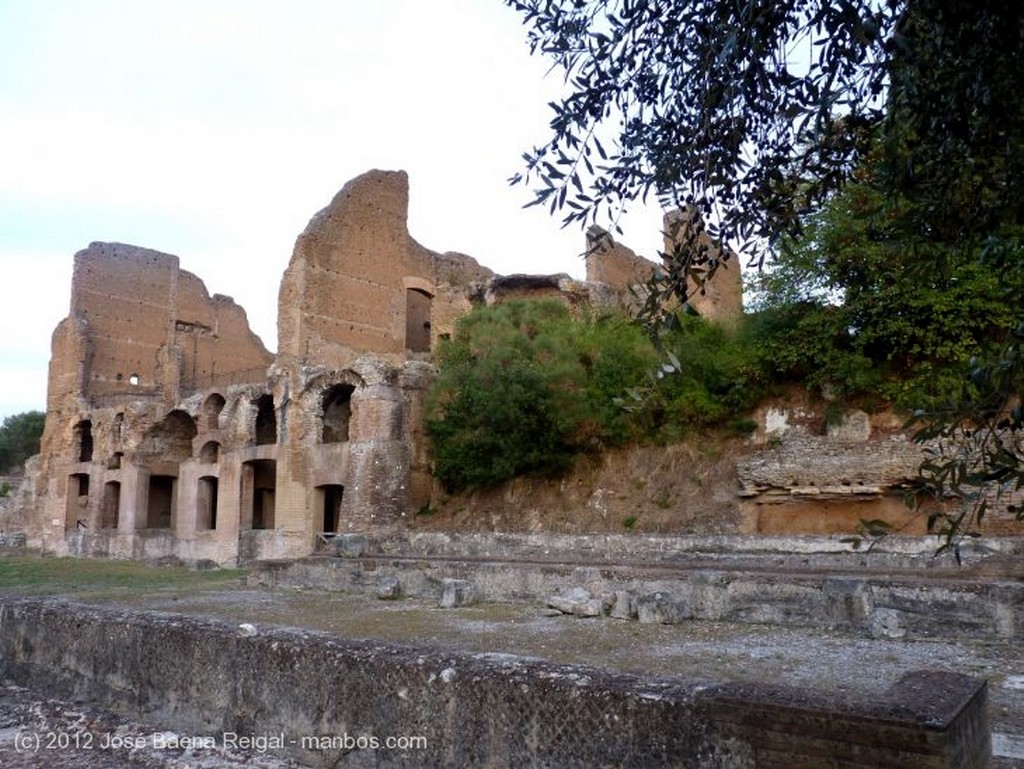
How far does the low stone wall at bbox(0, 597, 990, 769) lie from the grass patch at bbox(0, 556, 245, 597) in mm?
9581

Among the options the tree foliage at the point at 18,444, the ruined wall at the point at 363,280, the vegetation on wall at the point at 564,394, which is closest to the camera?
the vegetation on wall at the point at 564,394

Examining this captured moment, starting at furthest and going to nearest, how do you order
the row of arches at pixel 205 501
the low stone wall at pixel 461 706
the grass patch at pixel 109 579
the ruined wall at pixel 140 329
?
the ruined wall at pixel 140 329, the row of arches at pixel 205 501, the grass patch at pixel 109 579, the low stone wall at pixel 461 706

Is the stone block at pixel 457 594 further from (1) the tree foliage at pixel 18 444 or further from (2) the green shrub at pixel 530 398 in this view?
(1) the tree foliage at pixel 18 444

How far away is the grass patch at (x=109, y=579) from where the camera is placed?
48.8 feet

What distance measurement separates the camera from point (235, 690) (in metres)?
Result: 4.24

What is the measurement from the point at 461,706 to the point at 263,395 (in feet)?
75.9

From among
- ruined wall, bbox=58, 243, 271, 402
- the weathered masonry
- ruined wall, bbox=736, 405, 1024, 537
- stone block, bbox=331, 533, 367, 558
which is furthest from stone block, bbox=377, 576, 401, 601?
ruined wall, bbox=58, 243, 271, 402

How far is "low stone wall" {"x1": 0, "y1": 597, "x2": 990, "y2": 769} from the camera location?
2.50 meters

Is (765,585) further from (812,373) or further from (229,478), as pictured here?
(229,478)

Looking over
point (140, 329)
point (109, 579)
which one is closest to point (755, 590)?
point (109, 579)

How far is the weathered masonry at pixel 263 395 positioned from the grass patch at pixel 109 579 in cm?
260

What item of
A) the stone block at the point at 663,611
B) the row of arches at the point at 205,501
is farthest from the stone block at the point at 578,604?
the row of arches at the point at 205,501

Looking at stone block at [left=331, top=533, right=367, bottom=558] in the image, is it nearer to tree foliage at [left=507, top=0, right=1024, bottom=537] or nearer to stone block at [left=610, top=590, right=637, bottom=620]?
stone block at [left=610, top=590, right=637, bottom=620]

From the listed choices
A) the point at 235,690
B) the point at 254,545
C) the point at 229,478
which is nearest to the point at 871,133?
the point at 235,690
